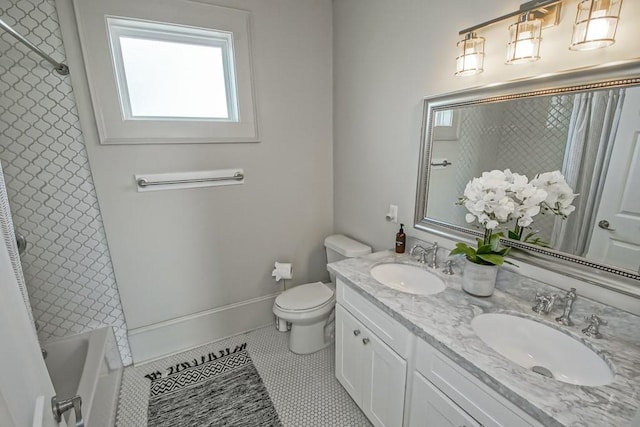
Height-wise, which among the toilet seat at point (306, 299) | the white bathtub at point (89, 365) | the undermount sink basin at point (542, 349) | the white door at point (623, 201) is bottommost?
the white bathtub at point (89, 365)

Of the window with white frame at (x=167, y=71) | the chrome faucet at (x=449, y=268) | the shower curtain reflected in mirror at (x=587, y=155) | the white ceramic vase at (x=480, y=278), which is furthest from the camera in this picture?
the window with white frame at (x=167, y=71)

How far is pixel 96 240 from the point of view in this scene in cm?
175

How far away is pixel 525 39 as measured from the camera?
1.02m

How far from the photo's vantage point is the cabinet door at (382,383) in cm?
121

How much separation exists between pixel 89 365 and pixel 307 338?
1.25m

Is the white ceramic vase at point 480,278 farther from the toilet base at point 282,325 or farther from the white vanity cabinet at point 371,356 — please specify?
the toilet base at point 282,325

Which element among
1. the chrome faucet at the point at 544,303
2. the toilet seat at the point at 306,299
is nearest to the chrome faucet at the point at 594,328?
the chrome faucet at the point at 544,303

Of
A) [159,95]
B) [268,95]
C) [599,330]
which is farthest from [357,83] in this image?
[599,330]

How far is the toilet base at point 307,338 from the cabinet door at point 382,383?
0.60 metres

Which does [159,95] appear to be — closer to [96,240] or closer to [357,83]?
[96,240]

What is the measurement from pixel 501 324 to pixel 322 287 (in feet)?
4.08

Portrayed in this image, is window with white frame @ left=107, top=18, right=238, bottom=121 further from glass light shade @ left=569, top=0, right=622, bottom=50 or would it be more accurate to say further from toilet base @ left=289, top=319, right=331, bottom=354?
glass light shade @ left=569, top=0, right=622, bottom=50

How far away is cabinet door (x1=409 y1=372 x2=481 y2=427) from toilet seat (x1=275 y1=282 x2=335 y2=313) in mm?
882

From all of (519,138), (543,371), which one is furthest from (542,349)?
(519,138)
